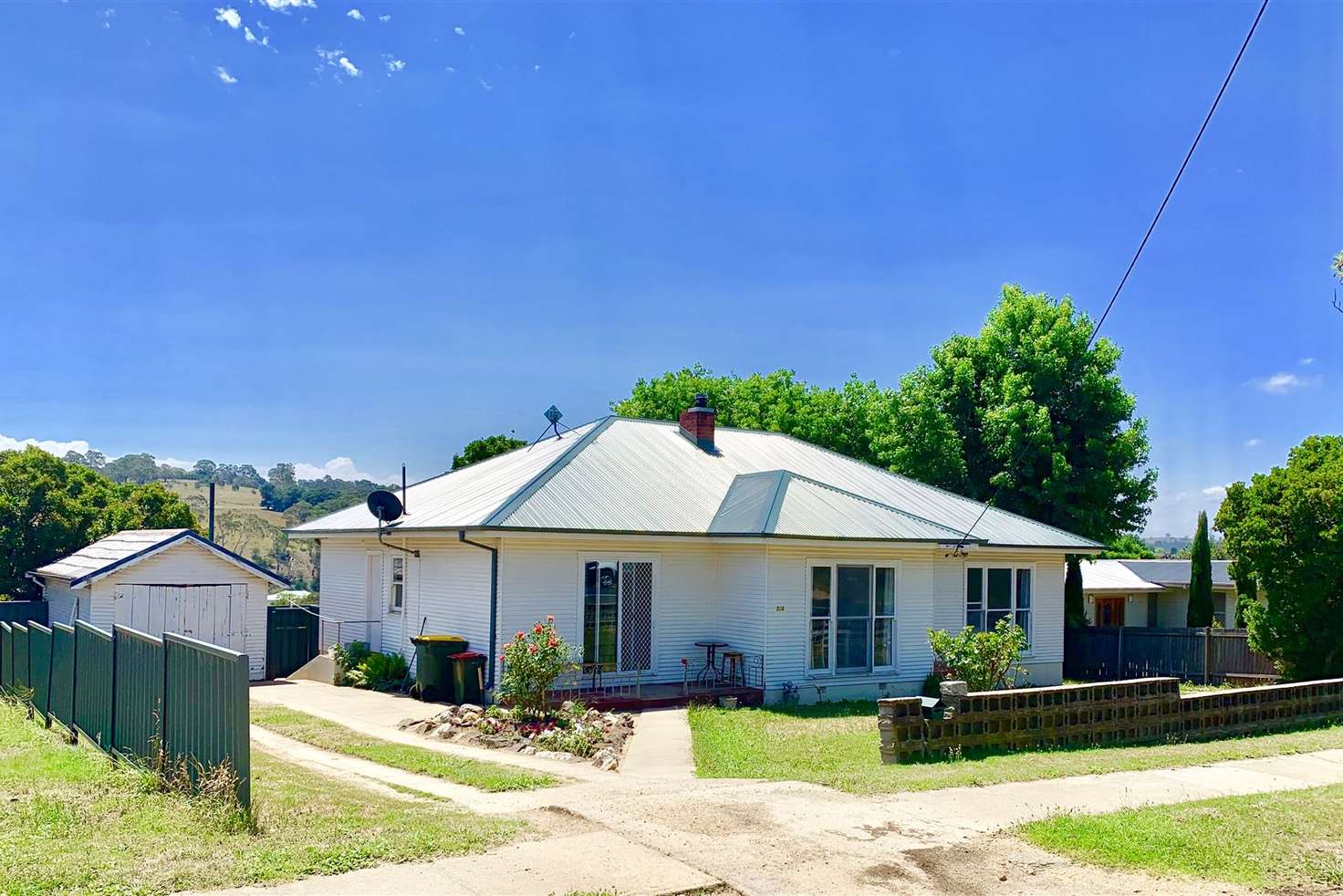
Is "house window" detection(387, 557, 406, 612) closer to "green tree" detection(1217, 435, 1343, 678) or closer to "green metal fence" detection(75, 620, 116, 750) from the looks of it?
"green metal fence" detection(75, 620, 116, 750)

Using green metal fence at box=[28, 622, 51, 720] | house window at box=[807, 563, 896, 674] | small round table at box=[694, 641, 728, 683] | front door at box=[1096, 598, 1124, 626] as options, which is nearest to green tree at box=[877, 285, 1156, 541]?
front door at box=[1096, 598, 1124, 626]

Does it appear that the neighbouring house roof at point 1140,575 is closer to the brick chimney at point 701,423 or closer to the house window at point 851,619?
the brick chimney at point 701,423

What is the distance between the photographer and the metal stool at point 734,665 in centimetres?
1848

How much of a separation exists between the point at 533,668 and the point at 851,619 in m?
6.69

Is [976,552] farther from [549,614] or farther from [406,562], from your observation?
[406,562]

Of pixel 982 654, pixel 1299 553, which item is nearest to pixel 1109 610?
pixel 1299 553

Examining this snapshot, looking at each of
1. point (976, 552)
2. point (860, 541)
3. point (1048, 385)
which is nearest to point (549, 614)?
point (860, 541)

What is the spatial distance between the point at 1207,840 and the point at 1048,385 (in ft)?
86.3

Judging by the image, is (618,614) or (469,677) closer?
(469,677)

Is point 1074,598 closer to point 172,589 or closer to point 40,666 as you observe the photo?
point 172,589

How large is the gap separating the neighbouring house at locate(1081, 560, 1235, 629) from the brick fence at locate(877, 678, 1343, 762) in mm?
23046

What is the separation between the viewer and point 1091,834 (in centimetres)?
835

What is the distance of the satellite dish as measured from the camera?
2080cm

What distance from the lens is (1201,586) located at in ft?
107
